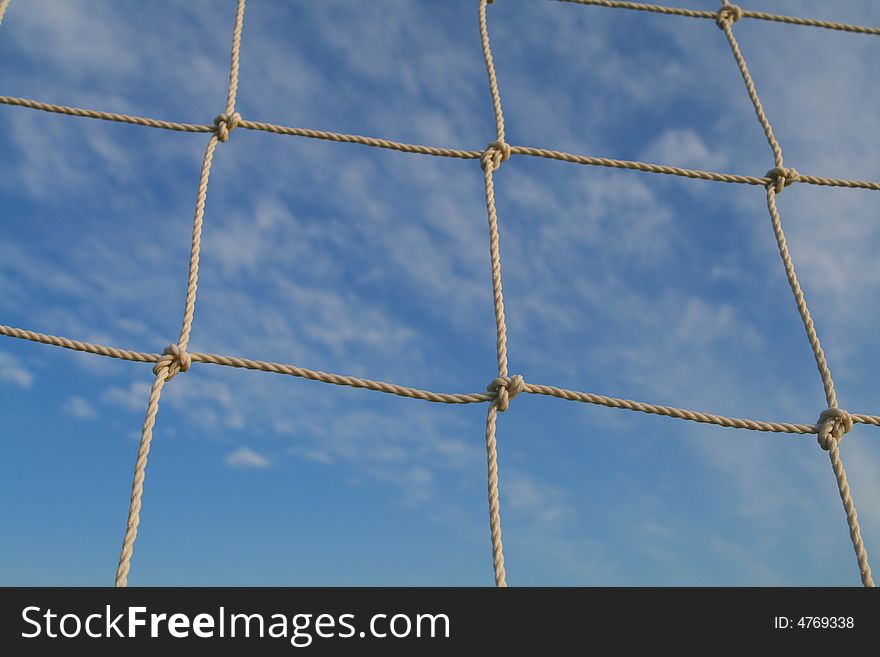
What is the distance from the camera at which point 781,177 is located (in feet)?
4.11

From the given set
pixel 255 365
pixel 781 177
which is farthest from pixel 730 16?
pixel 255 365

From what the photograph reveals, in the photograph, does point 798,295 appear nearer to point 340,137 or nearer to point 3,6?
point 340,137

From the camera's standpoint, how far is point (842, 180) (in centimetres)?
127

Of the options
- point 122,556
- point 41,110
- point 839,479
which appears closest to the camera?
point 122,556

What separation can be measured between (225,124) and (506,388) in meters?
0.66

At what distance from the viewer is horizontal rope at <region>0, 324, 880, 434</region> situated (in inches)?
36.0

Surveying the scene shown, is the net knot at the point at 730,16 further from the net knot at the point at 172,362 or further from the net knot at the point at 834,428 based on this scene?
the net knot at the point at 172,362

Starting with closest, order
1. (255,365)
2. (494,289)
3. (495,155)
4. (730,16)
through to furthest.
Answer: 1. (255,365)
2. (494,289)
3. (495,155)
4. (730,16)

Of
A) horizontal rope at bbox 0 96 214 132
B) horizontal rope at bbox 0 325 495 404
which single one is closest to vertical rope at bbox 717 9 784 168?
horizontal rope at bbox 0 325 495 404

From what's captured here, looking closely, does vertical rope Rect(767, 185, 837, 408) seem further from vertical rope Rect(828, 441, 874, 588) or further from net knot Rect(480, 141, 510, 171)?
net knot Rect(480, 141, 510, 171)
